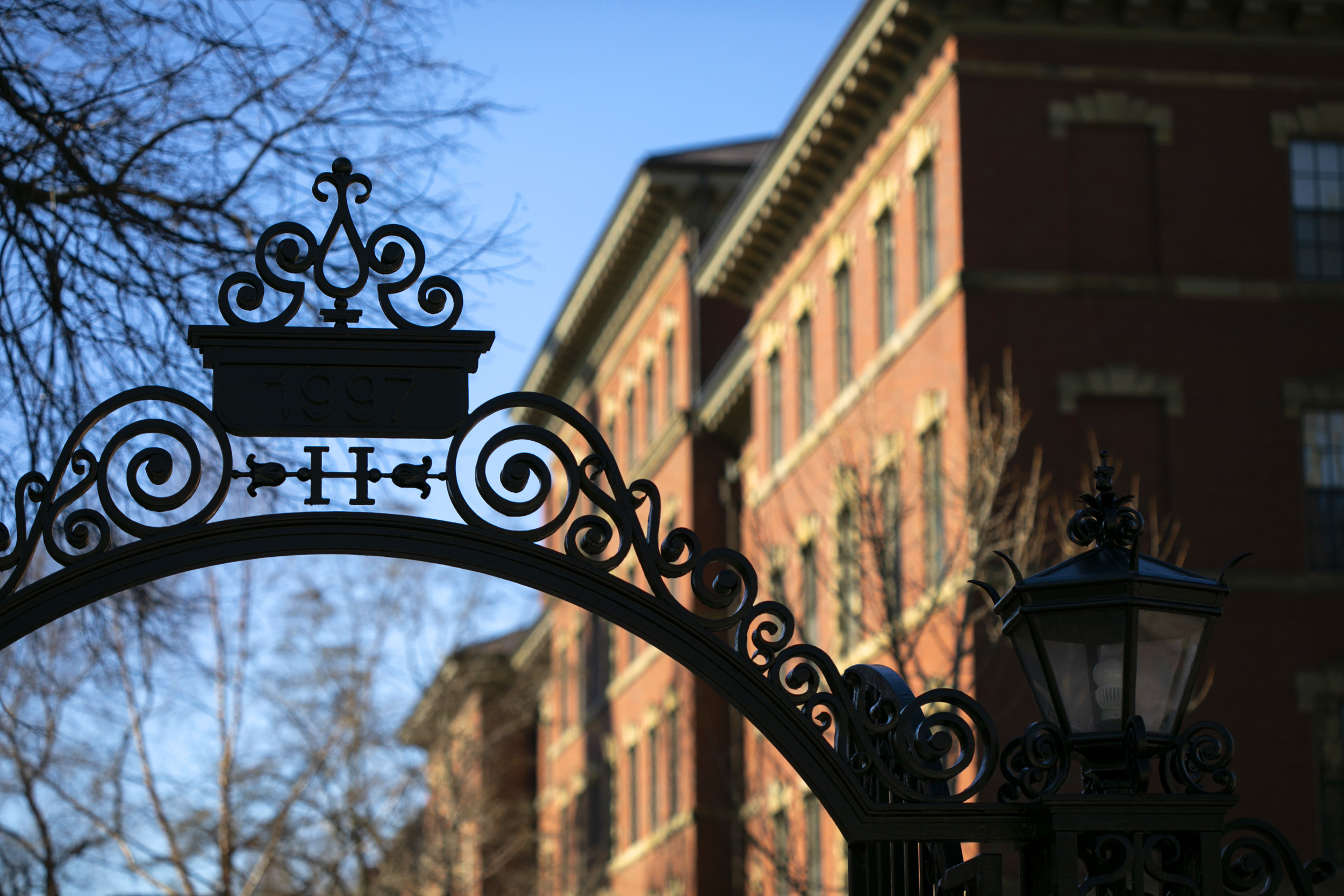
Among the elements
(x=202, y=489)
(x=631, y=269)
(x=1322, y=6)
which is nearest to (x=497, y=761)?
(x=631, y=269)

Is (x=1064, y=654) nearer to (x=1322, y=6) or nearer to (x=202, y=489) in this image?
(x=202, y=489)

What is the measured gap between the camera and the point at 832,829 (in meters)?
25.9

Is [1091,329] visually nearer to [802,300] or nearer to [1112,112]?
[1112,112]

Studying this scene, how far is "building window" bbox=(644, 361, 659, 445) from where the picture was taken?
40312 mm

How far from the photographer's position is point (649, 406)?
40.9m

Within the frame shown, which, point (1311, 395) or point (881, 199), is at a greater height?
point (881, 199)

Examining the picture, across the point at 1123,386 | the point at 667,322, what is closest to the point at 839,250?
the point at 1123,386

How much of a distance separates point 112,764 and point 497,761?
1618 cm

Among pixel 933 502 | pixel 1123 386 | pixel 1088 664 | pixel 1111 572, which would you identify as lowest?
pixel 1088 664

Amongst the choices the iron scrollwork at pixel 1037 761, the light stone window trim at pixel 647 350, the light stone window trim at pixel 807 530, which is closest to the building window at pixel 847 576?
the light stone window trim at pixel 807 530

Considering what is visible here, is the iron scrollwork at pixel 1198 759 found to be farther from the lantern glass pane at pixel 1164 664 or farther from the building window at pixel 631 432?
the building window at pixel 631 432

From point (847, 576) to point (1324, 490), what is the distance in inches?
233

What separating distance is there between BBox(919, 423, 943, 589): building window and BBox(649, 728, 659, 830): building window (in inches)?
612

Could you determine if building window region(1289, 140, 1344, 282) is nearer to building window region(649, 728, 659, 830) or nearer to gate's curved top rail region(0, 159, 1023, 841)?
building window region(649, 728, 659, 830)
